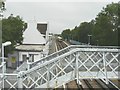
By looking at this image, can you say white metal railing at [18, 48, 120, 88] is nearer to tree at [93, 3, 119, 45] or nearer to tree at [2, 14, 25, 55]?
tree at [2, 14, 25, 55]

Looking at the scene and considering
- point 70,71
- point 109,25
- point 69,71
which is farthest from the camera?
point 109,25

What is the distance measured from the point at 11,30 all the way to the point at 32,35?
17.2 meters

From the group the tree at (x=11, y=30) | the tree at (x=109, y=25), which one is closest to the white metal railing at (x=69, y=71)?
the tree at (x=11, y=30)

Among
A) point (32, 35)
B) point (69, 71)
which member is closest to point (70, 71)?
point (69, 71)

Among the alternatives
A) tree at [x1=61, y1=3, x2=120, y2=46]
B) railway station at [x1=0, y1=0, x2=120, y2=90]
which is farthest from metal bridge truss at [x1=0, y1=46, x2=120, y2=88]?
tree at [x1=61, y1=3, x2=120, y2=46]

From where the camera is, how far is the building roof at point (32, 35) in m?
39.6

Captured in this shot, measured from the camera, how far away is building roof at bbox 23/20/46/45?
130ft

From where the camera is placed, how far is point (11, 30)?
24328mm

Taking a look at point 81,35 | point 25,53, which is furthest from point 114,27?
point 81,35

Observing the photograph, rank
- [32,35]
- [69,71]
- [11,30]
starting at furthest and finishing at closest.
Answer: [32,35] → [11,30] → [69,71]

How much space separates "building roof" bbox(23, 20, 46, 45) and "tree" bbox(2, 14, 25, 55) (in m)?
11.3

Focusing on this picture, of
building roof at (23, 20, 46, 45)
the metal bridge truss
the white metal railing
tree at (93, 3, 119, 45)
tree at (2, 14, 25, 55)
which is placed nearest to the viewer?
the metal bridge truss

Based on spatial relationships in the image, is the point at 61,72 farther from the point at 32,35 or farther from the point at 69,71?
the point at 32,35

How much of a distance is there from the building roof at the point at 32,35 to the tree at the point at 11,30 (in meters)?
11.3
